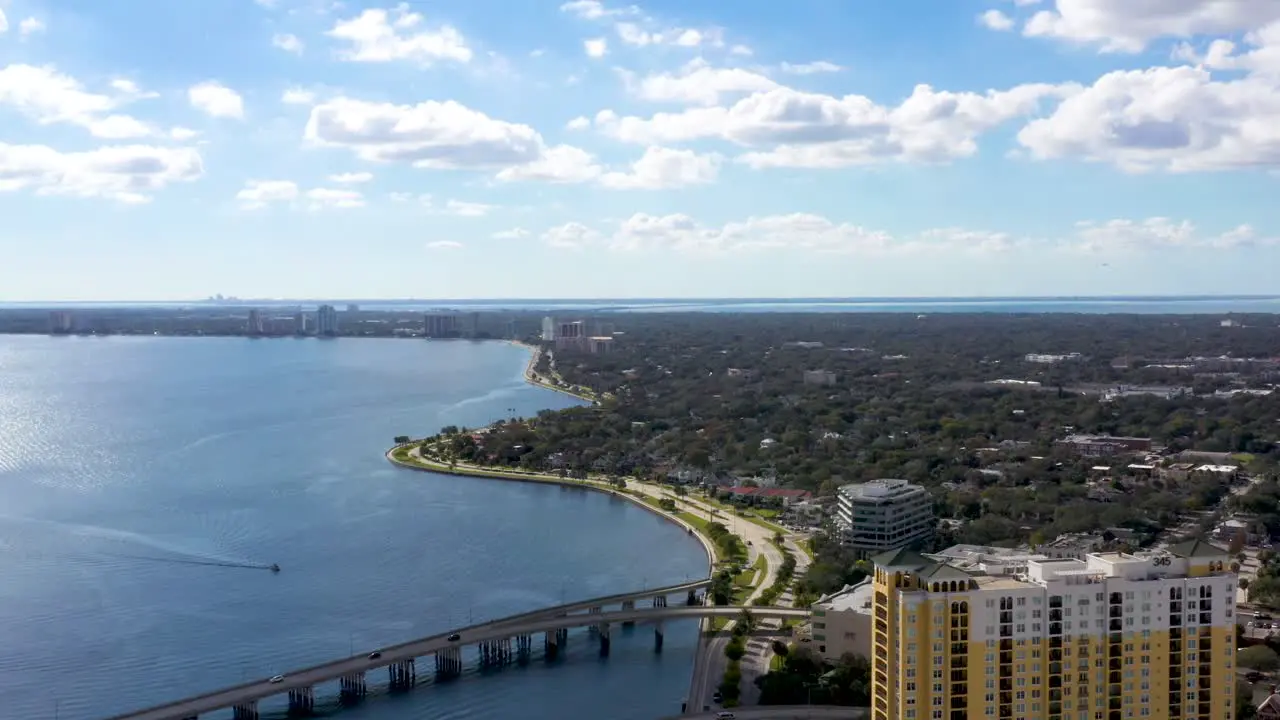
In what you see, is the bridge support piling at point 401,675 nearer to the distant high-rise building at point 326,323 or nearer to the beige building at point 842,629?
the beige building at point 842,629

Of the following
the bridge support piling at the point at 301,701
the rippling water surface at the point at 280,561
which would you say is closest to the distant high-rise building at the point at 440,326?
the rippling water surface at the point at 280,561

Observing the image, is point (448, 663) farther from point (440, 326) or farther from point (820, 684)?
point (440, 326)

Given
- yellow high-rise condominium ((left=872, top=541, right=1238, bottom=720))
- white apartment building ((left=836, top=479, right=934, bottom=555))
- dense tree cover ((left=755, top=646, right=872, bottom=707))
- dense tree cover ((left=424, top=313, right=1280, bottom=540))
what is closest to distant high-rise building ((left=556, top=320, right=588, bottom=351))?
dense tree cover ((left=424, top=313, right=1280, bottom=540))

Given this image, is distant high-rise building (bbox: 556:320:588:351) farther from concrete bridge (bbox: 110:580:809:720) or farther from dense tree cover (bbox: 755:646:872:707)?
dense tree cover (bbox: 755:646:872:707)

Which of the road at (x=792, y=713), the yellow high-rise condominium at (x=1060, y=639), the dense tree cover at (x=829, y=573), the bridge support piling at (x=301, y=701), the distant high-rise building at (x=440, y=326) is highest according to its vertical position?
the distant high-rise building at (x=440, y=326)

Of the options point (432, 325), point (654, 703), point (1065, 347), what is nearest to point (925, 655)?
Answer: point (654, 703)

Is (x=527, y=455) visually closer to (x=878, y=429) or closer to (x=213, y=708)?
(x=878, y=429)

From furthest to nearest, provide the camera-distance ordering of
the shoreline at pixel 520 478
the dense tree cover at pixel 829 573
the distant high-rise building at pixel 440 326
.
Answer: the distant high-rise building at pixel 440 326 → the shoreline at pixel 520 478 → the dense tree cover at pixel 829 573
